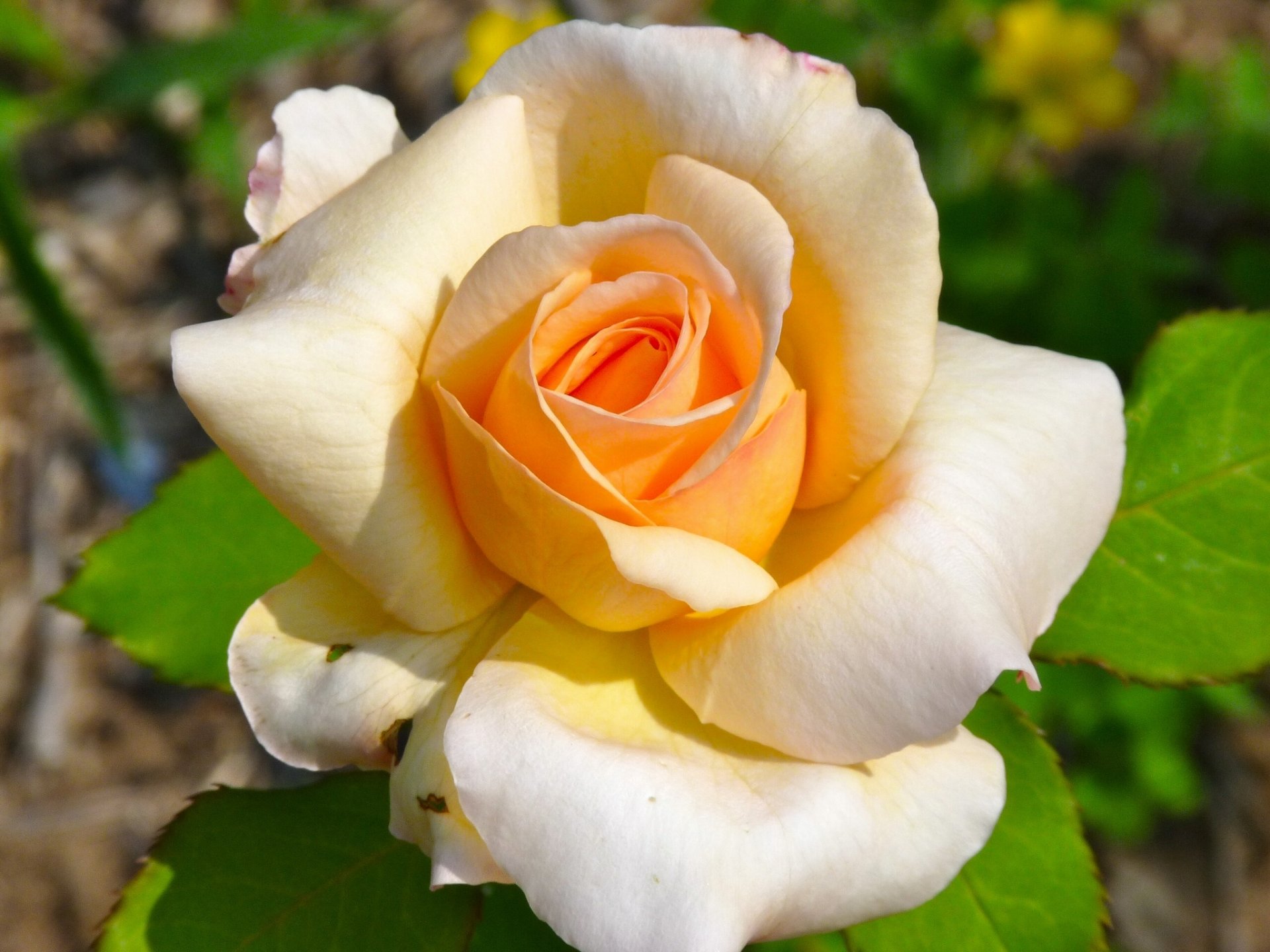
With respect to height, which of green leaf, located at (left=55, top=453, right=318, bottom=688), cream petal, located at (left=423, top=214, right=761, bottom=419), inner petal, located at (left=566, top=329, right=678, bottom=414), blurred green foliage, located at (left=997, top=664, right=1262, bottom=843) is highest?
cream petal, located at (left=423, top=214, right=761, bottom=419)

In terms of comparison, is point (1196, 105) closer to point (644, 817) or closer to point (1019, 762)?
point (1019, 762)

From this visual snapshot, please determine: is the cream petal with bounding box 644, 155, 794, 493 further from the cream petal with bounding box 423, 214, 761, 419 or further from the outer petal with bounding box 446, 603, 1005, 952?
the outer petal with bounding box 446, 603, 1005, 952

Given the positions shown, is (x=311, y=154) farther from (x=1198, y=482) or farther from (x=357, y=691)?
(x=1198, y=482)

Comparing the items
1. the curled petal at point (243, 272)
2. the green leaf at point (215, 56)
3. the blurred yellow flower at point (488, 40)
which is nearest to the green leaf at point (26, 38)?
the green leaf at point (215, 56)

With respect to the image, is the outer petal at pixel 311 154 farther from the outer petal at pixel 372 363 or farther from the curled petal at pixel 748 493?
the curled petal at pixel 748 493

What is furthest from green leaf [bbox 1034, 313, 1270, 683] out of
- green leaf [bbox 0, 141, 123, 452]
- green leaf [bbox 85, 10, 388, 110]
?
green leaf [bbox 85, 10, 388, 110]

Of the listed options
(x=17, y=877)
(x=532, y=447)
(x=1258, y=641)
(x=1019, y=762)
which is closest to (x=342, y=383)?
(x=532, y=447)

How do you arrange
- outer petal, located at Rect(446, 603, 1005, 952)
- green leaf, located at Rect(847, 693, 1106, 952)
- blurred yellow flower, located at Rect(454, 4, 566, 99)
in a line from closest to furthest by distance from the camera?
1. outer petal, located at Rect(446, 603, 1005, 952)
2. green leaf, located at Rect(847, 693, 1106, 952)
3. blurred yellow flower, located at Rect(454, 4, 566, 99)
